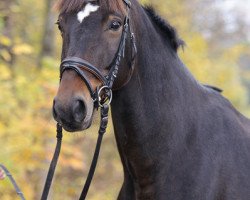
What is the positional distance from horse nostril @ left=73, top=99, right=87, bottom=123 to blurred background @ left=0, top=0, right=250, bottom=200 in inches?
33.3

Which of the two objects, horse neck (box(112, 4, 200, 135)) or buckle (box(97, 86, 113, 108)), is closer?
buckle (box(97, 86, 113, 108))

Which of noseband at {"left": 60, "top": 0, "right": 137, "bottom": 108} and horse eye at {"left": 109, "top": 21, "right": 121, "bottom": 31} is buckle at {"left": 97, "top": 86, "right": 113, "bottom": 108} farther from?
horse eye at {"left": 109, "top": 21, "right": 121, "bottom": 31}

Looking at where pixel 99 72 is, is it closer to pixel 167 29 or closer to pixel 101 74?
pixel 101 74

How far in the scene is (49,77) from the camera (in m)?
8.29

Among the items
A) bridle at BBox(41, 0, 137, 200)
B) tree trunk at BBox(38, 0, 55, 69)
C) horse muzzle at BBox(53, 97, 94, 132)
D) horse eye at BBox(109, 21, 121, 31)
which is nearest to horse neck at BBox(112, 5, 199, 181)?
bridle at BBox(41, 0, 137, 200)

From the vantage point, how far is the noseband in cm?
306

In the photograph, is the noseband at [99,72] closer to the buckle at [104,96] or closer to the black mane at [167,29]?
the buckle at [104,96]

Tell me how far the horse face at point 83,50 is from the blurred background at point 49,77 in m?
0.77

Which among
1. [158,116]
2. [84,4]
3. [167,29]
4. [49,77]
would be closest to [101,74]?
[84,4]

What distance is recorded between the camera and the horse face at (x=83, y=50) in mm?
2973

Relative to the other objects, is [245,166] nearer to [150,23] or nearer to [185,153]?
[185,153]

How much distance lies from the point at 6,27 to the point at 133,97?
502cm

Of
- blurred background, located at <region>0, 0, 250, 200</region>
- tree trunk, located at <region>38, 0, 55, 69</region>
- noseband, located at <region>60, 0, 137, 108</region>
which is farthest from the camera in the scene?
tree trunk, located at <region>38, 0, 55, 69</region>

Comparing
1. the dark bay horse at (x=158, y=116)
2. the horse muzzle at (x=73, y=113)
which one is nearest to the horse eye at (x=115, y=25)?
the dark bay horse at (x=158, y=116)
